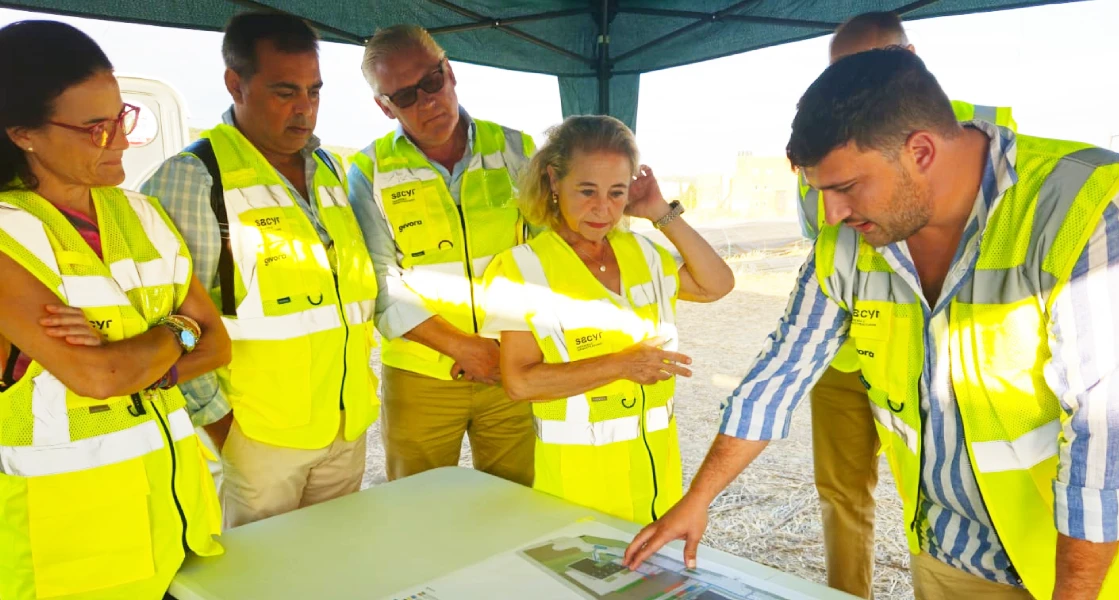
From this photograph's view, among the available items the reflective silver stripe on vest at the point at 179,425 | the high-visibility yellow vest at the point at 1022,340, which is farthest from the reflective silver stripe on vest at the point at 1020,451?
the reflective silver stripe on vest at the point at 179,425

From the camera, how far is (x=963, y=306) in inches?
50.9

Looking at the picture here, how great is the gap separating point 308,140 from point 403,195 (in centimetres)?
36

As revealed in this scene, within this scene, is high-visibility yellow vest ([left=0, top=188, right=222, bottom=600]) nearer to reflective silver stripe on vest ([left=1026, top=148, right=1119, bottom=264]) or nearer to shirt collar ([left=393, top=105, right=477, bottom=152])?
shirt collar ([left=393, top=105, right=477, bottom=152])

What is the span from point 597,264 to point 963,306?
100 cm

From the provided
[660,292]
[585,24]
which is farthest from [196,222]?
[585,24]

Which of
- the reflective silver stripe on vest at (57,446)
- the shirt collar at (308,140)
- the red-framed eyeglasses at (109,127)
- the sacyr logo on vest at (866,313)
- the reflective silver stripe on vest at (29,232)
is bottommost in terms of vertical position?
the reflective silver stripe on vest at (57,446)

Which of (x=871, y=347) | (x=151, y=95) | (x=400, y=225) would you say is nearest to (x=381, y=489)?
(x=400, y=225)

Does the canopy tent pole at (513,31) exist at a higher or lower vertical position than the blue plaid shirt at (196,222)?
higher

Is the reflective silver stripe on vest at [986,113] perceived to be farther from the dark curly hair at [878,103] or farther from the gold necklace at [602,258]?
the gold necklace at [602,258]

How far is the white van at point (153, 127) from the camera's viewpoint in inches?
212

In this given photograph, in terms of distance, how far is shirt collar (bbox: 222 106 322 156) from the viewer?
2115 mm

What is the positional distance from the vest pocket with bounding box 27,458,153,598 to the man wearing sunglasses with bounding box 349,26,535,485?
1.06 metres

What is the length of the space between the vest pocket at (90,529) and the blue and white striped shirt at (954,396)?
3.96 feet

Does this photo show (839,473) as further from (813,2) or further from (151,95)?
(151,95)
